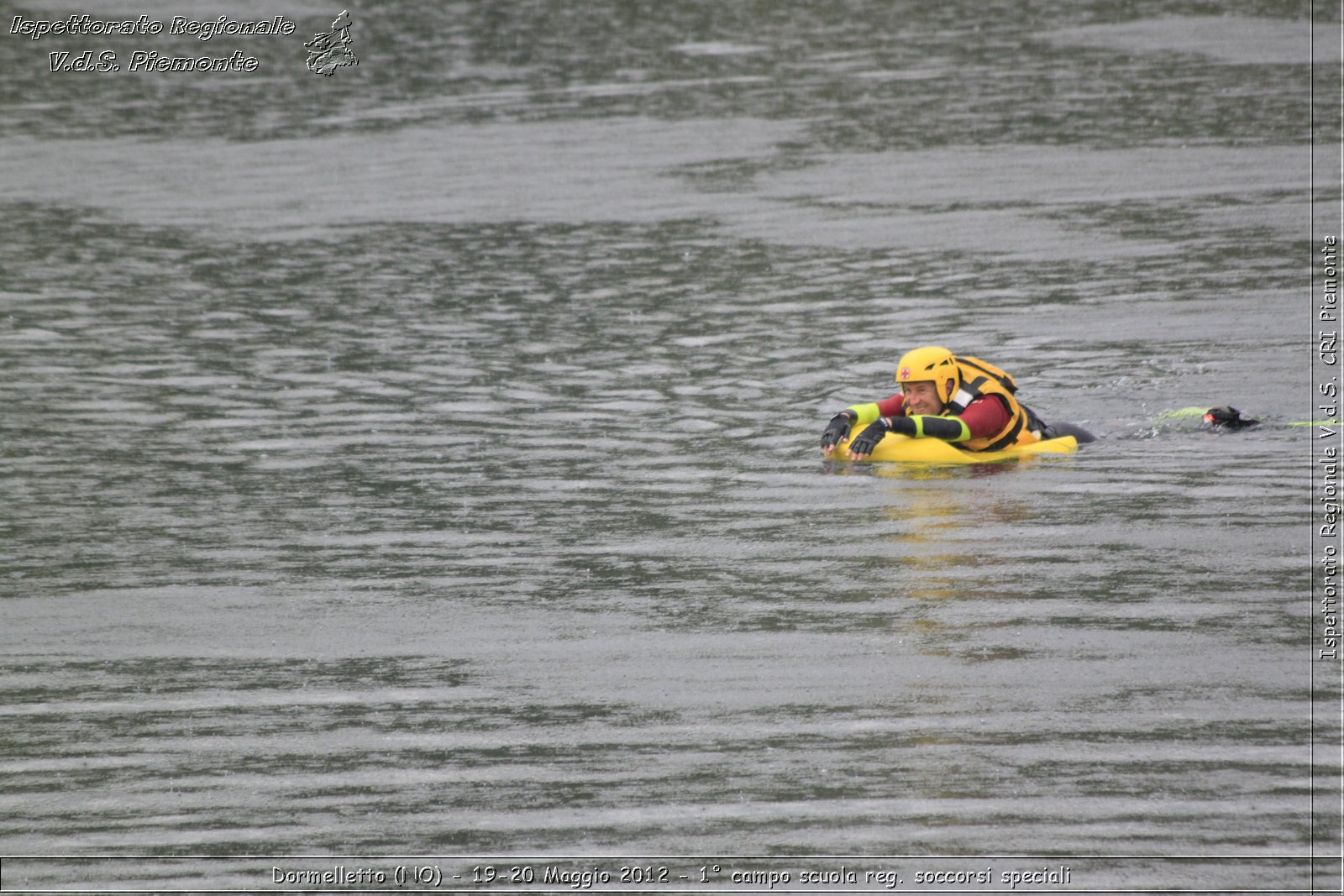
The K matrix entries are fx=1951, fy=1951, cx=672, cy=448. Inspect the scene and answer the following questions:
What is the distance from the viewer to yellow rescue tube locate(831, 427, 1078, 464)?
46.3 ft

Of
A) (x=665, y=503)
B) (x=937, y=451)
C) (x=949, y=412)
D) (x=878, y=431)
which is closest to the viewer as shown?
(x=665, y=503)

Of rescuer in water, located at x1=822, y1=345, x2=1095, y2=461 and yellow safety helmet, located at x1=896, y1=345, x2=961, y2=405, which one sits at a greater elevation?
yellow safety helmet, located at x1=896, y1=345, x2=961, y2=405

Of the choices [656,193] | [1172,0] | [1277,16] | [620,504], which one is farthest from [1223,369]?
[1172,0]

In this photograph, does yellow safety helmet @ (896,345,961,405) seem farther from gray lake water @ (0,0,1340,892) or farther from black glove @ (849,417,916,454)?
gray lake water @ (0,0,1340,892)

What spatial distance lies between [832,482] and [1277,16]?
2528 centimetres

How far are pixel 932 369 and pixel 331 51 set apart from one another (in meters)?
26.6

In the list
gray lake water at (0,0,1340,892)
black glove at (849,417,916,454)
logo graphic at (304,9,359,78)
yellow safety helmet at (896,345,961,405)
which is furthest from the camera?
logo graphic at (304,9,359,78)

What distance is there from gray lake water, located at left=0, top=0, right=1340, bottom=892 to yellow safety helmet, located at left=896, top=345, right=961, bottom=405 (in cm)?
64

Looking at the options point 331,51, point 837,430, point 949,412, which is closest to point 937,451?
point 949,412

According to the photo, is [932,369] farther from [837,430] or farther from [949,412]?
[837,430]

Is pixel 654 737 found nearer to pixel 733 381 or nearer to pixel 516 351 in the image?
pixel 733 381

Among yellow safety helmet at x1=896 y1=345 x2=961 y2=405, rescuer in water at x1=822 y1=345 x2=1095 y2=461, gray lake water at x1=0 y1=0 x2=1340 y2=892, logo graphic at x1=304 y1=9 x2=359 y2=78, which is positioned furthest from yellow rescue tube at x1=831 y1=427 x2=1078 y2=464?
logo graphic at x1=304 y1=9 x2=359 y2=78

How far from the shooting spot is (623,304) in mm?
19625

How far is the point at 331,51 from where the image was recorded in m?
38.2
